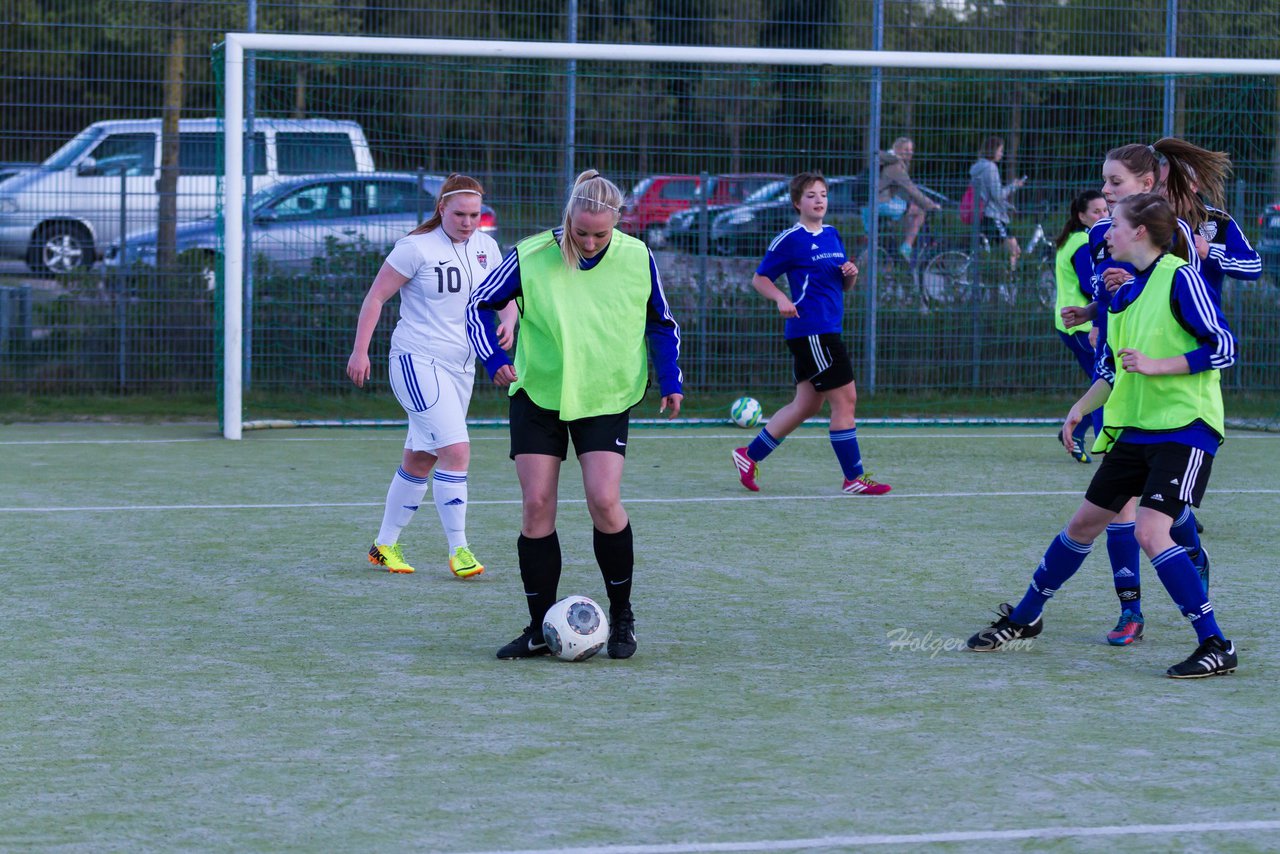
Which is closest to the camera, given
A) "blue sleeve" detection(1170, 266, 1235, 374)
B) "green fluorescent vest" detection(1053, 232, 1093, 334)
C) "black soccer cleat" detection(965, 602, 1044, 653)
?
"blue sleeve" detection(1170, 266, 1235, 374)

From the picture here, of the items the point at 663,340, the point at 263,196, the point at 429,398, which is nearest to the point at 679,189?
the point at 263,196

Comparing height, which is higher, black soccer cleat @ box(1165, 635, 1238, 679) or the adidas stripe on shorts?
the adidas stripe on shorts

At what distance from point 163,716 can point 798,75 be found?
10210 mm

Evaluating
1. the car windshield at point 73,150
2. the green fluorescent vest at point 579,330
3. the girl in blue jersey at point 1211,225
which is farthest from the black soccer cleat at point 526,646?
the car windshield at point 73,150

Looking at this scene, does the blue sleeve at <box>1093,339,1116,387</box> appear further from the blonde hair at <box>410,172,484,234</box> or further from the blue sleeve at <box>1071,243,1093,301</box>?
the blue sleeve at <box>1071,243,1093,301</box>

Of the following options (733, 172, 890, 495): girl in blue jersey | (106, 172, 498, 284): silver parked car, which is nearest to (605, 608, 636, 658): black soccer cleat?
(733, 172, 890, 495): girl in blue jersey

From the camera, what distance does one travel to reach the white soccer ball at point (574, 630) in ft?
18.3

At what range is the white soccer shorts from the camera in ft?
23.6

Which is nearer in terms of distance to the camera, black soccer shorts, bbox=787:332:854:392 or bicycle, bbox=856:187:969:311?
black soccer shorts, bbox=787:332:854:392

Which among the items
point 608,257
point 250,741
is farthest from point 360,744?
point 608,257

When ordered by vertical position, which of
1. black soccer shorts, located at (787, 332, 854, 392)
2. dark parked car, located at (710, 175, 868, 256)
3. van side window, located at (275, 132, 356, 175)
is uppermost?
van side window, located at (275, 132, 356, 175)

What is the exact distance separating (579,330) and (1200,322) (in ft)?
6.55

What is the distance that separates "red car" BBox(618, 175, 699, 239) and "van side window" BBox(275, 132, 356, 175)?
2311mm

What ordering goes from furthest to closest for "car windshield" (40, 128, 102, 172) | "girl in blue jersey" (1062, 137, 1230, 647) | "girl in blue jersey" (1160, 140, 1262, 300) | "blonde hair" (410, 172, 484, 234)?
"car windshield" (40, 128, 102, 172) → "blonde hair" (410, 172, 484, 234) → "girl in blue jersey" (1160, 140, 1262, 300) → "girl in blue jersey" (1062, 137, 1230, 647)
